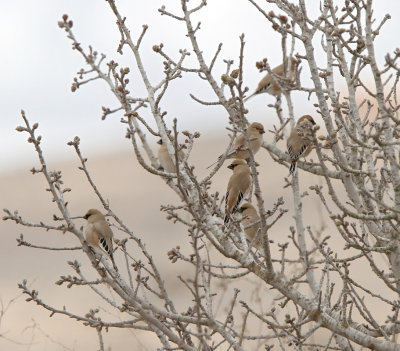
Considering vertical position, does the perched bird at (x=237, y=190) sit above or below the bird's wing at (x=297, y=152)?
below

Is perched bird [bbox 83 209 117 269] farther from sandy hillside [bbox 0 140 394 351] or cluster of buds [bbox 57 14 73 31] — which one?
sandy hillside [bbox 0 140 394 351]

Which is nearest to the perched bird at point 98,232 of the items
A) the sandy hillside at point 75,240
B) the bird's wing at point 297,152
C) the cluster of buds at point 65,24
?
the bird's wing at point 297,152

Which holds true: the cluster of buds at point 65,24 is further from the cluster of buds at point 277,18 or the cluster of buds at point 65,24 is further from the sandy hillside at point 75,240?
the sandy hillside at point 75,240

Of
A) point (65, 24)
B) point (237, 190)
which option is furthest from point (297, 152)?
point (65, 24)

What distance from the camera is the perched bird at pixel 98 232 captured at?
8.78 metres

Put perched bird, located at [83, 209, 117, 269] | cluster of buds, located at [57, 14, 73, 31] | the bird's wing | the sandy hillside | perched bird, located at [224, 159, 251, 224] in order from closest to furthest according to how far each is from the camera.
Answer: cluster of buds, located at [57, 14, 73, 31] < perched bird, located at [224, 159, 251, 224] < the bird's wing < perched bird, located at [83, 209, 117, 269] < the sandy hillside

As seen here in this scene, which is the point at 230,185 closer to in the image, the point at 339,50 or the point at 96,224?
the point at 96,224

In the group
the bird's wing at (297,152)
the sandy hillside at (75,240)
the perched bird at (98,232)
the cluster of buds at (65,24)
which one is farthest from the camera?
the sandy hillside at (75,240)

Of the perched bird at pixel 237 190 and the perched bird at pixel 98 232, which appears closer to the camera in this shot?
the perched bird at pixel 237 190

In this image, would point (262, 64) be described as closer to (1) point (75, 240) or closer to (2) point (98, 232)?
(2) point (98, 232)

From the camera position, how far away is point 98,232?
8.85 metres

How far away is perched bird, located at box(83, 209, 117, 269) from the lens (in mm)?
8781

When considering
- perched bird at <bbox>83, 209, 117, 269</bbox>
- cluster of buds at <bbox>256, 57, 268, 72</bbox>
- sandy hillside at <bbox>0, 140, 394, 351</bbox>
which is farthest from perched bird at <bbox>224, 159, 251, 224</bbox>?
sandy hillside at <bbox>0, 140, 394, 351</bbox>

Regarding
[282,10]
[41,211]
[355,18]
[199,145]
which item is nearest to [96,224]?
[282,10]
